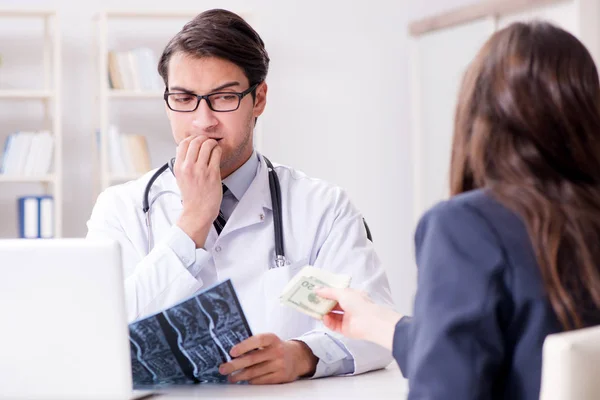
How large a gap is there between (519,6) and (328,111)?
4.47 feet

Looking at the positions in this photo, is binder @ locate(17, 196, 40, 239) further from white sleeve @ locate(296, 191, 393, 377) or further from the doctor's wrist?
the doctor's wrist

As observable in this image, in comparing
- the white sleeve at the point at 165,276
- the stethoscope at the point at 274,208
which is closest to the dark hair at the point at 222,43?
the stethoscope at the point at 274,208

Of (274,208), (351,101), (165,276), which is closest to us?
(165,276)

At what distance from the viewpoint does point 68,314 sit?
4.30ft

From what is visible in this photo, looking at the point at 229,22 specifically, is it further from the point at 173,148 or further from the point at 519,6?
the point at 173,148

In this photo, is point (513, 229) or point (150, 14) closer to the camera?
point (513, 229)

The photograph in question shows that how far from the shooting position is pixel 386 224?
488 centimetres

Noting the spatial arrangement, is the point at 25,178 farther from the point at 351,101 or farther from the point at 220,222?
the point at 220,222

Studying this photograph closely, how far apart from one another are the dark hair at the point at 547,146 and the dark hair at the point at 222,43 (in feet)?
3.40

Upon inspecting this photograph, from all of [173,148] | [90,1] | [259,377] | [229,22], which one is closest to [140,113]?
[173,148]

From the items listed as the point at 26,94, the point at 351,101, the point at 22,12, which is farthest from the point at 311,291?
the point at 351,101

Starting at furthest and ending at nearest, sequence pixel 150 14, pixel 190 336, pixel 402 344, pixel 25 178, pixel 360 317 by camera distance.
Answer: pixel 150 14
pixel 25 178
pixel 190 336
pixel 360 317
pixel 402 344


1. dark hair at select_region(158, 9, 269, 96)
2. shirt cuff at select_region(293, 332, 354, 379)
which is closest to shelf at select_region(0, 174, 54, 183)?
dark hair at select_region(158, 9, 269, 96)

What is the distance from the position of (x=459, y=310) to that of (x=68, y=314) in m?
0.68
